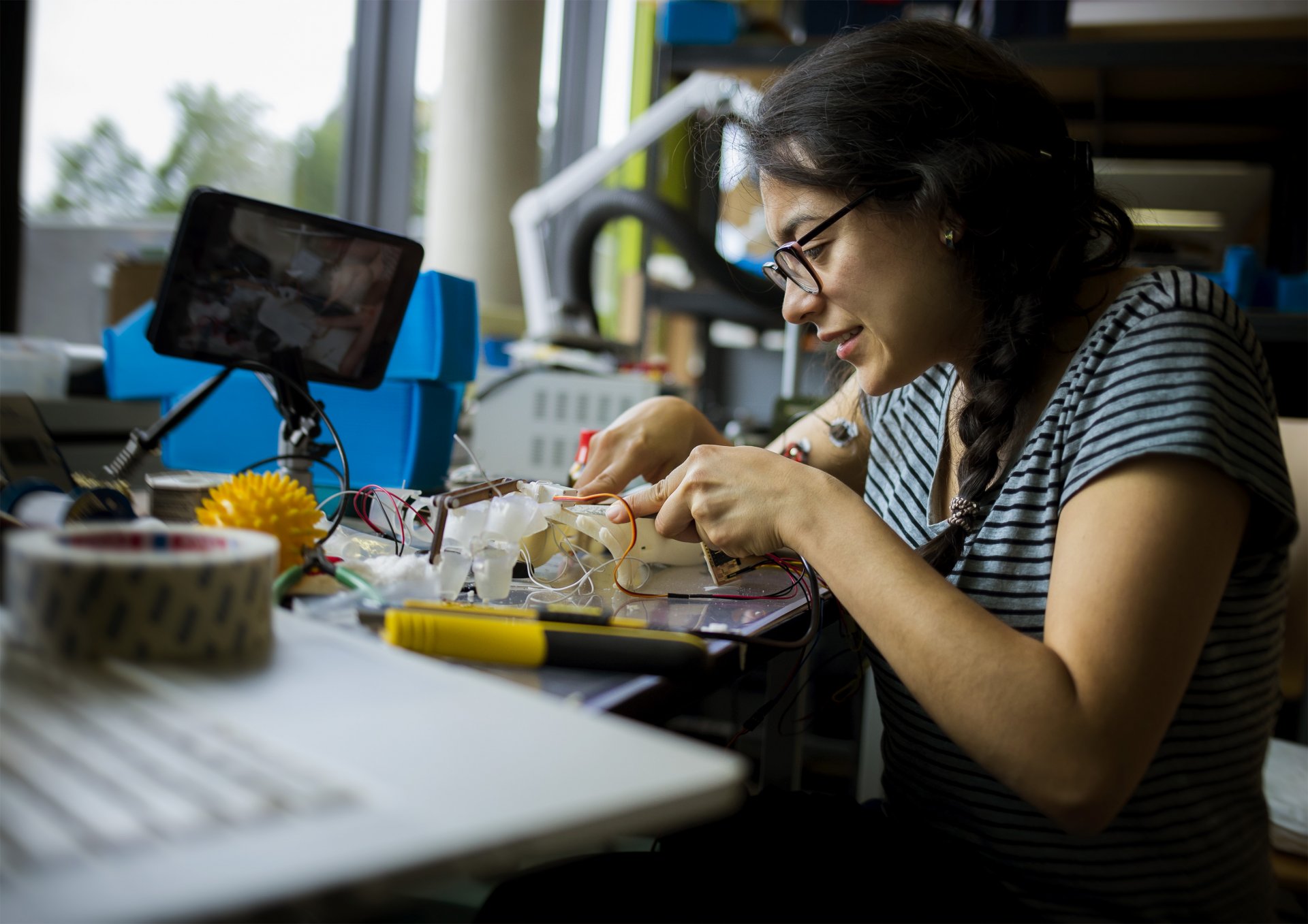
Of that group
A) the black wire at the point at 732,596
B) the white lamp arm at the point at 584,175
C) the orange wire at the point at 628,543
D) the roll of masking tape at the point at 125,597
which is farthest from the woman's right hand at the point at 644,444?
the white lamp arm at the point at 584,175

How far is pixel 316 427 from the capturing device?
106cm

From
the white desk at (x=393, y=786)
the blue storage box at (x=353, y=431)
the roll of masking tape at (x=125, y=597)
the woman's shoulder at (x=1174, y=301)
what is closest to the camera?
the white desk at (x=393, y=786)

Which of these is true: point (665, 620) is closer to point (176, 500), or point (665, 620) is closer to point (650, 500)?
point (650, 500)

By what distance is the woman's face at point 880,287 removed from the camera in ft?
2.99

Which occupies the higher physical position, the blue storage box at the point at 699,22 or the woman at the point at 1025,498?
the blue storage box at the point at 699,22

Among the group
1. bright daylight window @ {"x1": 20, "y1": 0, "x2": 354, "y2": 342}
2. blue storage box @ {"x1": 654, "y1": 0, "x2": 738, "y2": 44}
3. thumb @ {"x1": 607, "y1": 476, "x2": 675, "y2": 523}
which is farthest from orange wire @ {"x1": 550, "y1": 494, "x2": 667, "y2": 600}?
blue storage box @ {"x1": 654, "y1": 0, "x2": 738, "y2": 44}

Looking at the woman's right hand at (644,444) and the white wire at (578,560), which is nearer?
the white wire at (578,560)

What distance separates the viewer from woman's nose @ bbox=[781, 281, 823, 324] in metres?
0.96

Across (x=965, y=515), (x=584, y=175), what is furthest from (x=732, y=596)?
(x=584, y=175)

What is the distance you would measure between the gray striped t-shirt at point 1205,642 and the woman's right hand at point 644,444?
377 millimetres

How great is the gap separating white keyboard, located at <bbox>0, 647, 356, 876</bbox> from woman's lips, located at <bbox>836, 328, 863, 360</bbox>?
70 centimetres

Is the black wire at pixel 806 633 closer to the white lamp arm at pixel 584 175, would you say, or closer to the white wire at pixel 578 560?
the white wire at pixel 578 560

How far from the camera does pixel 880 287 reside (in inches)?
36.2

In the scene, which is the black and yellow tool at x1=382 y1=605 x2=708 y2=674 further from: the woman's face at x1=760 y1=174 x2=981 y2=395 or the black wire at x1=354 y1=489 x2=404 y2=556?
the woman's face at x1=760 y1=174 x2=981 y2=395
